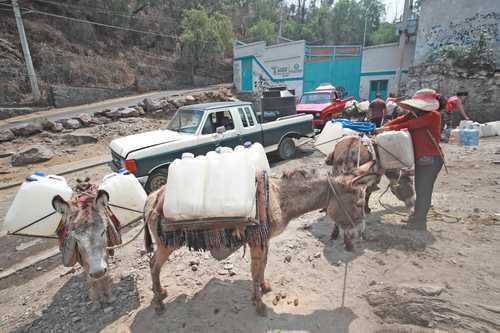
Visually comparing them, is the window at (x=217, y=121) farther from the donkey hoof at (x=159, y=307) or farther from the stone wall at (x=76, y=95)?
the stone wall at (x=76, y=95)

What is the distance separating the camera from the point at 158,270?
282 cm

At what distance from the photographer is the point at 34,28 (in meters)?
23.8

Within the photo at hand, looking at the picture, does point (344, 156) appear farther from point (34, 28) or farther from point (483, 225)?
point (34, 28)

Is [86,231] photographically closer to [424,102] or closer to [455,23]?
[424,102]

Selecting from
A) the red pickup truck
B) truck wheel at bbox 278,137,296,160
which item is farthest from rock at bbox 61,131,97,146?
the red pickup truck

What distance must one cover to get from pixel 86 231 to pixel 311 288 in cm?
251

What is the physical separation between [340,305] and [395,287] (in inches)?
25.5

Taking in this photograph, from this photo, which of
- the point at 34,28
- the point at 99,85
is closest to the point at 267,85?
A: the point at 99,85

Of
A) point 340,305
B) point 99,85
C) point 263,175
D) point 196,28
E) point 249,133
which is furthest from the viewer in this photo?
point 196,28

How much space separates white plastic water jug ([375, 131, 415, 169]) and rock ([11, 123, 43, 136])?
568 inches

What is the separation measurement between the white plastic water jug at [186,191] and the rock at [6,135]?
13.4m

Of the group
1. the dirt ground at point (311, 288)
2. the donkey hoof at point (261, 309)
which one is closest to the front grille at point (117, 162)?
the dirt ground at point (311, 288)

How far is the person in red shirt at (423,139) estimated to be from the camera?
379cm

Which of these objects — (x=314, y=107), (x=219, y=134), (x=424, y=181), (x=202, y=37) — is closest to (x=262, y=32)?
(x=202, y=37)
